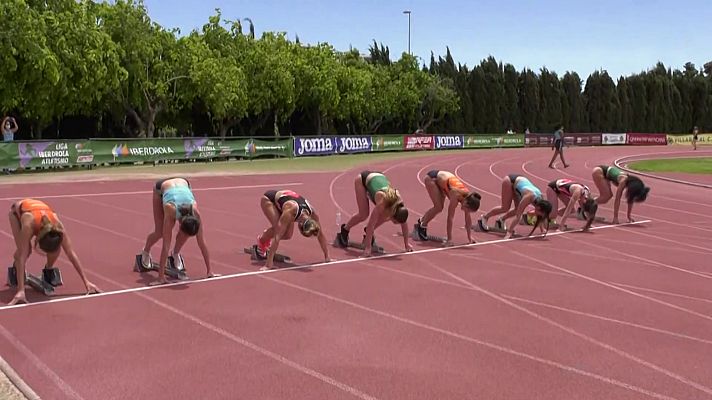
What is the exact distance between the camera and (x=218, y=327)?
6.34 meters

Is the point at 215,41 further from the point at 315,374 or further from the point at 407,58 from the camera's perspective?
the point at 315,374

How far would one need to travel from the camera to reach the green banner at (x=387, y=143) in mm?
47281

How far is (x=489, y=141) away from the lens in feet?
184

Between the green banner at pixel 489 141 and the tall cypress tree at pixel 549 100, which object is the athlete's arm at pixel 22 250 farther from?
the tall cypress tree at pixel 549 100

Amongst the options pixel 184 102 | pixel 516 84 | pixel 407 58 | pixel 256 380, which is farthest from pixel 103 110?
pixel 516 84

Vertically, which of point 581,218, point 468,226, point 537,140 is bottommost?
point 581,218

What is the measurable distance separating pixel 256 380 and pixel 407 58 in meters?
56.9

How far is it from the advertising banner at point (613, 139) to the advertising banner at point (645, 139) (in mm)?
634

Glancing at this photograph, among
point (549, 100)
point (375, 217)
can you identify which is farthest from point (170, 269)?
point (549, 100)

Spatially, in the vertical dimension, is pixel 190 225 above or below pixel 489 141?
below

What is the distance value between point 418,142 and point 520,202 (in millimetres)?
39324

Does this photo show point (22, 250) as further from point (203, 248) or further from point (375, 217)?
point (375, 217)

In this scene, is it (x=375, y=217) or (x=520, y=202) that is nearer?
(x=375, y=217)

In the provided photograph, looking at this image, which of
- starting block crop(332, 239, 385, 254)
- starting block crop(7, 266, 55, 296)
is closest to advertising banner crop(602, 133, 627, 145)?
starting block crop(332, 239, 385, 254)
